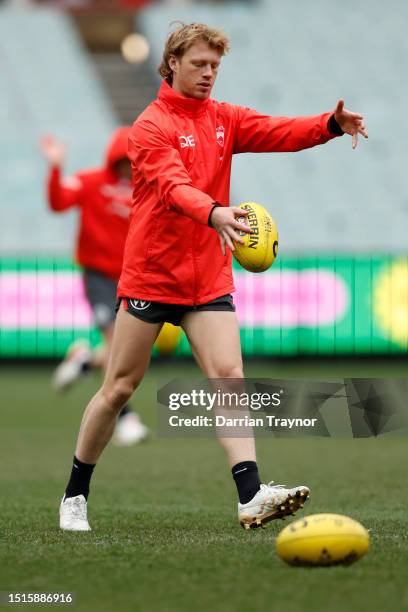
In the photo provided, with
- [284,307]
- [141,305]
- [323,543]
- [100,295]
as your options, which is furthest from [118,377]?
[284,307]

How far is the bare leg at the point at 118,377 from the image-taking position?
530 centimetres

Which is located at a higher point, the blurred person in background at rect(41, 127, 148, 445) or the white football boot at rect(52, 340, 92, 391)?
the blurred person in background at rect(41, 127, 148, 445)

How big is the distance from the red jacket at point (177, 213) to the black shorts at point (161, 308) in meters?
Result: 0.03

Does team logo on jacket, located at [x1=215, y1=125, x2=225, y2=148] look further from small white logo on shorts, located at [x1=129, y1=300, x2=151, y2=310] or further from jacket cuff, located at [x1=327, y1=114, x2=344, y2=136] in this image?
small white logo on shorts, located at [x1=129, y1=300, x2=151, y2=310]

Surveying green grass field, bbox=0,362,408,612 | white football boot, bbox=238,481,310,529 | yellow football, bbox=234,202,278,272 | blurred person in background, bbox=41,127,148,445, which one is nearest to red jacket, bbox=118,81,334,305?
yellow football, bbox=234,202,278,272

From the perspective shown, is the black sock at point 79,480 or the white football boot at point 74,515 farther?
the black sock at point 79,480

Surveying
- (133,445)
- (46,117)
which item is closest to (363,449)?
(133,445)

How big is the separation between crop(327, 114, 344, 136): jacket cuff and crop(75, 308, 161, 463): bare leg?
1173mm

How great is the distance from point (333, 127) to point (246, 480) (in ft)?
5.33

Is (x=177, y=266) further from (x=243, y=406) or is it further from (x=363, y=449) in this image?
(x=363, y=449)

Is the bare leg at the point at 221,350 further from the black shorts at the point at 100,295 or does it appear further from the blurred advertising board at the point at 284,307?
the blurred advertising board at the point at 284,307

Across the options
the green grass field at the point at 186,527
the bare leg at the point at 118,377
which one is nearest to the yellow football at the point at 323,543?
the green grass field at the point at 186,527

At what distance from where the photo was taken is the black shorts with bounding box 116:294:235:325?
5309 mm

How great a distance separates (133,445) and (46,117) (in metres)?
15.0
